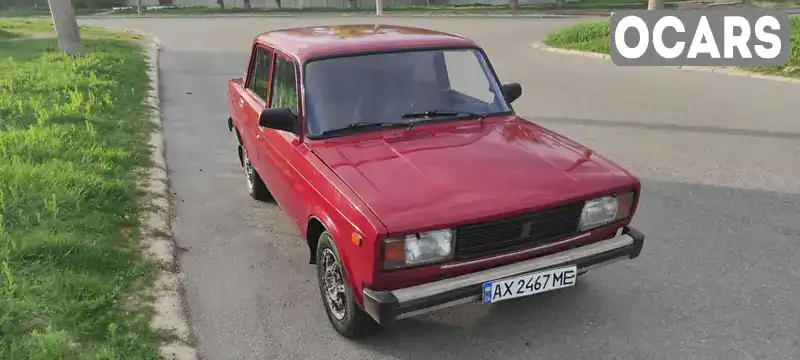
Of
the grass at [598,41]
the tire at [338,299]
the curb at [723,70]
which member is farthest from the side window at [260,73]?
the grass at [598,41]

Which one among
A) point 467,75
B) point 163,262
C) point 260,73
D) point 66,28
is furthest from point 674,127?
point 66,28

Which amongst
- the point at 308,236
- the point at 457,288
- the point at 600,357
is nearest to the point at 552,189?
the point at 457,288

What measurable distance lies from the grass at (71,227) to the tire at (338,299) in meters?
1.02

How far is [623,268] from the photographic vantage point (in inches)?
173

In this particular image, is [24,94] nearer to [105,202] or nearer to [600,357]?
[105,202]

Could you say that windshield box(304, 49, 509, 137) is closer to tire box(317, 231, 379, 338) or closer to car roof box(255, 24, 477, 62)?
car roof box(255, 24, 477, 62)

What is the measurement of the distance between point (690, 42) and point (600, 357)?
14.3 m

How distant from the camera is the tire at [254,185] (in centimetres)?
584

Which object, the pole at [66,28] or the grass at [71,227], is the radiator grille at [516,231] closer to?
the grass at [71,227]

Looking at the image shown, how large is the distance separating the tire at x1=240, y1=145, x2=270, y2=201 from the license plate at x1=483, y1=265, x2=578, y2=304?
10.3ft

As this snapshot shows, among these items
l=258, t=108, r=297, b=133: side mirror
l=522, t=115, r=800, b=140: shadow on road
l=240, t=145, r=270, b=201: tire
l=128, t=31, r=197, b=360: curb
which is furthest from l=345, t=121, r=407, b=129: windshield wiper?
l=522, t=115, r=800, b=140: shadow on road

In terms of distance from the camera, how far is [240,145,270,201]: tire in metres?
5.84

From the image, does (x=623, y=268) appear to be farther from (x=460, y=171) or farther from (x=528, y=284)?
(x=460, y=171)

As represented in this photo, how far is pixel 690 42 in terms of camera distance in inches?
610
